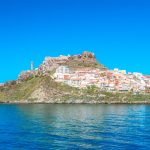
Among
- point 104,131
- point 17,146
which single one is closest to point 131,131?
point 104,131

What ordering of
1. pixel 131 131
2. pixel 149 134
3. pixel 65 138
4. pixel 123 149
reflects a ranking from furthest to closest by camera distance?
pixel 131 131 < pixel 149 134 < pixel 65 138 < pixel 123 149

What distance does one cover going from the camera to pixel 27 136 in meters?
102

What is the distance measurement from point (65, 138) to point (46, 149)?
49.8 ft

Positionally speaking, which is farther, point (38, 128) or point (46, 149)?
point (38, 128)

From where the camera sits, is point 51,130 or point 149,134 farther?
point 51,130

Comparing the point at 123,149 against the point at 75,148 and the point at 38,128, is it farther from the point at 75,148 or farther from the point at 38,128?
the point at 38,128

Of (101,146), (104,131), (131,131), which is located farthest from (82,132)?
(101,146)

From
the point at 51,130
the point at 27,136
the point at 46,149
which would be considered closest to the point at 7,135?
the point at 27,136

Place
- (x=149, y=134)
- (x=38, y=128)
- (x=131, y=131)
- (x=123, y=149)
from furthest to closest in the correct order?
(x=38, y=128) → (x=131, y=131) → (x=149, y=134) → (x=123, y=149)

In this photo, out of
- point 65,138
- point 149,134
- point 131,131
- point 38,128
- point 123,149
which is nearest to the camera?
point 123,149

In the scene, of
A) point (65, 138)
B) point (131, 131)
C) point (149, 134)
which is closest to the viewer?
point (65, 138)

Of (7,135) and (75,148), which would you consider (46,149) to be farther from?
(7,135)

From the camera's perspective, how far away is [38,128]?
120562mm

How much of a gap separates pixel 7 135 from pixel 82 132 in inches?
810
